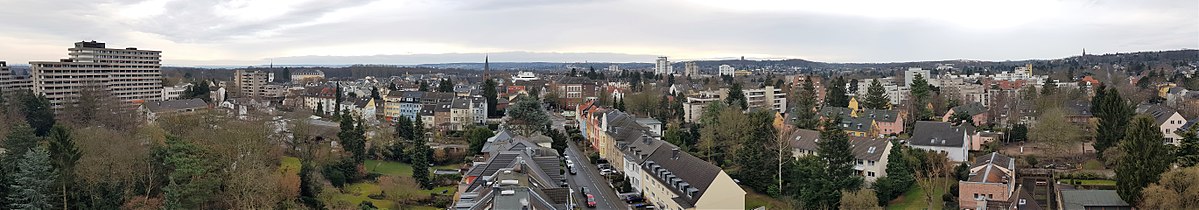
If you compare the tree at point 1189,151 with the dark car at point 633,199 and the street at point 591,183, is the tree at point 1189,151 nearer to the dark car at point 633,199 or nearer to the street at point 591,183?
the dark car at point 633,199

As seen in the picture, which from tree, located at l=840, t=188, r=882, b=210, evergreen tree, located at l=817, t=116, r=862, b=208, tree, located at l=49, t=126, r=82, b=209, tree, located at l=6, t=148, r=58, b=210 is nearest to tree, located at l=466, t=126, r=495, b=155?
evergreen tree, located at l=817, t=116, r=862, b=208

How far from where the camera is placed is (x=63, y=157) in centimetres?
2891

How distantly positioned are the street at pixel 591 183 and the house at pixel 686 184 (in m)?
1.51

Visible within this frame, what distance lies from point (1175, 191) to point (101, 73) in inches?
3033

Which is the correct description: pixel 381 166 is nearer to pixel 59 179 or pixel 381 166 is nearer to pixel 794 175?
pixel 59 179

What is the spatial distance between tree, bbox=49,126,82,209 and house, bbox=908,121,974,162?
34.2 meters

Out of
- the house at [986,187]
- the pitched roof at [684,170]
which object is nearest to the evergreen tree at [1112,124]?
the house at [986,187]

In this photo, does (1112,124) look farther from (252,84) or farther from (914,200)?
(252,84)

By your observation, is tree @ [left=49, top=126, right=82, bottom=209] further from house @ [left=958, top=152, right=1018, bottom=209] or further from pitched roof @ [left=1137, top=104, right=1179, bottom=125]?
pitched roof @ [left=1137, top=104, right=1179, bottom=125]

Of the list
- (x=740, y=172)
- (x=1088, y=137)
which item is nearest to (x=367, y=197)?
(x=740, y=172)

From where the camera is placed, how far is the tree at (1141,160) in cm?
2945

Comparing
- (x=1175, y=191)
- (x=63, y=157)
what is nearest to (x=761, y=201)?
(x=1175, y=191)

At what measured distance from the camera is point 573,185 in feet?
124

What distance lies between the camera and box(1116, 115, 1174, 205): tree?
29.5 meters
